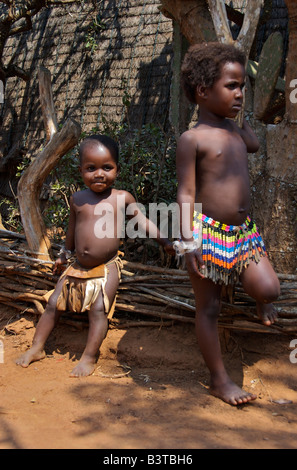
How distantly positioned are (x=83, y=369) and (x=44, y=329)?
0.45m

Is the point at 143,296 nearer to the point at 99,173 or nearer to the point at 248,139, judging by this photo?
the point at 99,173

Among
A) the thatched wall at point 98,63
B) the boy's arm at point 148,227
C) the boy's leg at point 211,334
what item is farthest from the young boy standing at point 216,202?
the thatched wall at point 98,63

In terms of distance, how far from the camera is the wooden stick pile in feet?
9.87

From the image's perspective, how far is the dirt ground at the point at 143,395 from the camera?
214 centimetres

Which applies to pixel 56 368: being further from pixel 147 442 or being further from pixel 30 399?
pixel 147 442

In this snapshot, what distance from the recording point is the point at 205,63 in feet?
8.54

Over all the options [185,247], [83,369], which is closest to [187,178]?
[185,247]

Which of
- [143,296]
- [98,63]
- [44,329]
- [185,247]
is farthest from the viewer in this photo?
[98,63]

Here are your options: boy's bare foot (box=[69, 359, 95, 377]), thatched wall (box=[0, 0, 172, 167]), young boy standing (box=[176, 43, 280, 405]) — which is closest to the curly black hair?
young boy standing (box=[176, 43, 280, 405])

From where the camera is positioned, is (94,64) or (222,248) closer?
(222,248)

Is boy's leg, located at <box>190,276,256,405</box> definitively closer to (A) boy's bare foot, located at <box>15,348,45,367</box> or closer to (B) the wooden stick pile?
(B) the wooden stick pile

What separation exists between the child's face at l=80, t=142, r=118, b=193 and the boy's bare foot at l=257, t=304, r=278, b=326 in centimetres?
127
